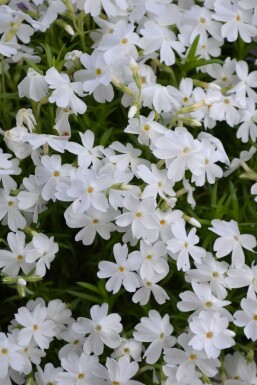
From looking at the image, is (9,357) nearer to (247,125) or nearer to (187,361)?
(187,361)

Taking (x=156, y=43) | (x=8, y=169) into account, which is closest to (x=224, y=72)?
(x=156, y=43)

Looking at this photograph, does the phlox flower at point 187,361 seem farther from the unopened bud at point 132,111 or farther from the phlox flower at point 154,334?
the unopened bud at point 132,111

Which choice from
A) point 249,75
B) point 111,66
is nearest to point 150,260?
point 111,66

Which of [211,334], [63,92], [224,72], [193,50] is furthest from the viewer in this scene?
[224,72]

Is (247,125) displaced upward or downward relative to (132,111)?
downward

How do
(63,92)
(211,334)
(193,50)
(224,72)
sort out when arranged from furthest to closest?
(224,72) → (193,50) → (63,92) → (211,334)

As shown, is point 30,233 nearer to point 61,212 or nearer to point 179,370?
point 61,212

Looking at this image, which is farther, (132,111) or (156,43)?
(156,43)

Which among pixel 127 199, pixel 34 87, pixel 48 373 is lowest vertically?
pixel 48 373

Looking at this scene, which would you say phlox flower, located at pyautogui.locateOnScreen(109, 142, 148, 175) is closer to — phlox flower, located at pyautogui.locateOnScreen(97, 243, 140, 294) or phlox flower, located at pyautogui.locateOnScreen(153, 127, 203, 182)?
phlox flower, located at pyautogui.locateOnScreen(153, 127, 203, 182)
